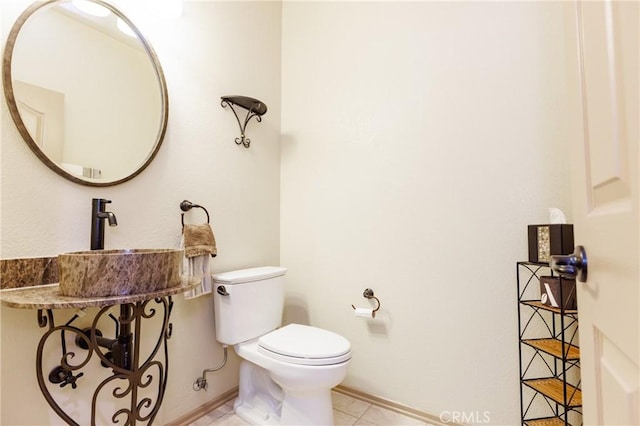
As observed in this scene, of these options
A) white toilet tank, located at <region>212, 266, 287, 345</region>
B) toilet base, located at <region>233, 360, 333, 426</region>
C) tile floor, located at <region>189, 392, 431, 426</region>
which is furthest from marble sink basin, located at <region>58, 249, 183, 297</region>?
tile floor, located at <region>189, 392, 431, 426</region>

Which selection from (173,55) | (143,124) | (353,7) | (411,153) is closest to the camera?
(143,124)

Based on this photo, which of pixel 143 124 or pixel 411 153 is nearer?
pixel 143 124

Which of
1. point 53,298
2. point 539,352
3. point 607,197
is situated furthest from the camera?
point 539,352

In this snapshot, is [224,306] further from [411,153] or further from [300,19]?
[300,19]

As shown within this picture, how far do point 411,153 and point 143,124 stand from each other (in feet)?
4.32

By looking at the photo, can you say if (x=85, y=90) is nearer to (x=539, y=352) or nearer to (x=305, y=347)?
(x=305, y=347)

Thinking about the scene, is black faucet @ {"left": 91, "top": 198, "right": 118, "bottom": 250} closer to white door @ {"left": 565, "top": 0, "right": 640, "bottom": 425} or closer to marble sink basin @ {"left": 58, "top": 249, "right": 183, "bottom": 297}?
marble sink basin @ {"left": 58, "top": 249, "right": 183, "bottom": 297}

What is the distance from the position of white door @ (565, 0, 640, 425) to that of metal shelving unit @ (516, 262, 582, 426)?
70 cm

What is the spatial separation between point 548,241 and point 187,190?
5.24 ft

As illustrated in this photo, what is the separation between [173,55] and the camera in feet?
4.83

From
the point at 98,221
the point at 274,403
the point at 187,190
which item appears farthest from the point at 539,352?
the point at 98,221

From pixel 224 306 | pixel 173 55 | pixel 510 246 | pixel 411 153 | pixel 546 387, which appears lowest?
pixel 546 387

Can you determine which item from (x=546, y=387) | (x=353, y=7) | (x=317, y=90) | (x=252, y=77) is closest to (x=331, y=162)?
(x=317, y=90)

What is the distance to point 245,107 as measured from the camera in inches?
69.9
